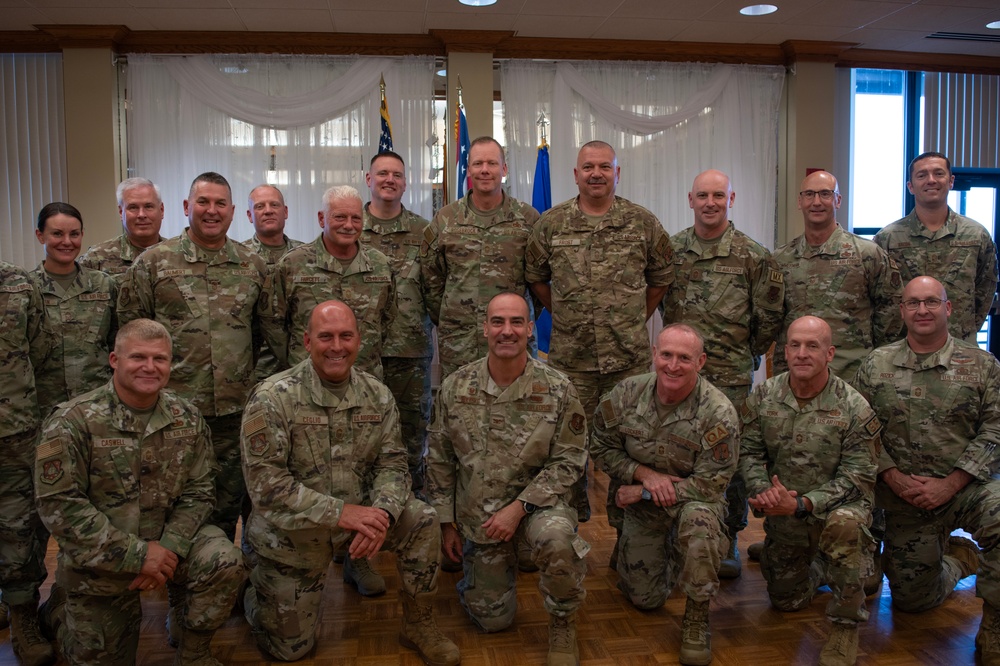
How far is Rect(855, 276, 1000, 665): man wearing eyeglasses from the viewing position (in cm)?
309

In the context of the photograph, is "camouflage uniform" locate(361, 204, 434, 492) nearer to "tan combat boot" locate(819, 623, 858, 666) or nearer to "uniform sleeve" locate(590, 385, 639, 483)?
"uniform sleeve" locate(590, 385, 639, 483)

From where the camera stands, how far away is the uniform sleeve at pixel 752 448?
3088 mm

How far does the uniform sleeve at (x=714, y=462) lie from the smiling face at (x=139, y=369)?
1.91 meters

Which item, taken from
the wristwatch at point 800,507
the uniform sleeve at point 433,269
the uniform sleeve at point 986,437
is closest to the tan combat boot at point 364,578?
the uniform sleeve at point 433,269

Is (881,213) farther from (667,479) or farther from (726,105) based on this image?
(667,479)

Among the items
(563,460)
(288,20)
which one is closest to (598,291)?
(563,460)

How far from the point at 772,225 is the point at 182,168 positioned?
197 inches

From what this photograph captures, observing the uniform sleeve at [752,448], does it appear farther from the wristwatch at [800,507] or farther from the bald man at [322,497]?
the bald man at [322,497]

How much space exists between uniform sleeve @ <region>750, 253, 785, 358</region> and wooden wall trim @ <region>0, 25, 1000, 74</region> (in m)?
3.44

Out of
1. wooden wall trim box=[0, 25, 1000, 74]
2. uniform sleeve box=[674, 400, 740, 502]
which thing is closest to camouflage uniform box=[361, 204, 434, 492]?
uniform sleeve box=[674, 400, 740, 502]

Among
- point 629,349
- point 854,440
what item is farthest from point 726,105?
point 854,440

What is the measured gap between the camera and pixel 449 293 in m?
3.90

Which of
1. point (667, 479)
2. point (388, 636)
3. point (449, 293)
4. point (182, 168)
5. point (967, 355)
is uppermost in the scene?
point (182, 168)

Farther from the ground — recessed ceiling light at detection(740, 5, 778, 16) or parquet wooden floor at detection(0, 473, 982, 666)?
recessed ceiling light at detection(740, 5, 778, 16)
